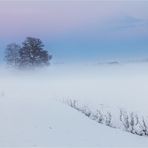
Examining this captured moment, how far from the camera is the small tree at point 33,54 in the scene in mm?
18891

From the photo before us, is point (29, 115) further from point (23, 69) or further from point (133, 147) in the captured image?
point (23, 69)

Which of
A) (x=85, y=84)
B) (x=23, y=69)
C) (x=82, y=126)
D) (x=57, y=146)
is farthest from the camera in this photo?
(x=85, y=84)

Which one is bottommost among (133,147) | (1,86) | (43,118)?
(133,147)

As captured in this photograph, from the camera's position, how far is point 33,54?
20.1 m

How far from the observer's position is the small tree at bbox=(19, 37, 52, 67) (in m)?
18.9

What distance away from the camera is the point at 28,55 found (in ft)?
63.9

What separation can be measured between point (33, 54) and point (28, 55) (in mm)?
623

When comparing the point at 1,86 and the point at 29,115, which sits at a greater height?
the point at 1,86

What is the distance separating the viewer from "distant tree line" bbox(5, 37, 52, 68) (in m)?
18.3

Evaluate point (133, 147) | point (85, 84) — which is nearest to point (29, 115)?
point (133, 147)

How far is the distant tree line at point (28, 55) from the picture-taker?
18.3m

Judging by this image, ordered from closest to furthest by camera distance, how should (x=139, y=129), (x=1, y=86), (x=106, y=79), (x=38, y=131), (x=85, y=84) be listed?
(x=38, y=131), (x=139, y=129), (x=1, y=86), (x=85, y=84), (x=106, y=79)

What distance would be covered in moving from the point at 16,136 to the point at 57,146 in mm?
1043

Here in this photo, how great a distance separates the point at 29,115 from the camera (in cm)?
1188
